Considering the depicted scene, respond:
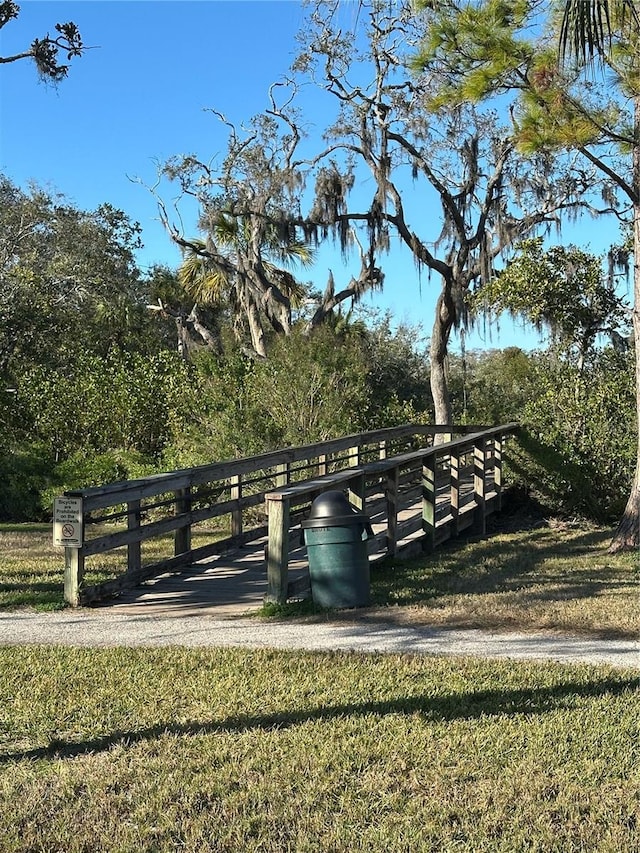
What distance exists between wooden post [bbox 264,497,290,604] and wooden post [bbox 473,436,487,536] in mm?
6174

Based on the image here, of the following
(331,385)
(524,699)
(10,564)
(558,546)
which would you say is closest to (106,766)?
(524,699)

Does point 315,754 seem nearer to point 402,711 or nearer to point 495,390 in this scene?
point 402,711

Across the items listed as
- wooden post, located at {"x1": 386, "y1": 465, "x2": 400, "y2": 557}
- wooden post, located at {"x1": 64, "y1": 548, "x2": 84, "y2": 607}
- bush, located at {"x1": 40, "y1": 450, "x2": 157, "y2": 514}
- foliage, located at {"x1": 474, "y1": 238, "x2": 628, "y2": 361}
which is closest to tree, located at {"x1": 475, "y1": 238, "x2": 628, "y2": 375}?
foliage, located at {"x1": 474, "y1": 238, "x2": 628, "y2": 361}

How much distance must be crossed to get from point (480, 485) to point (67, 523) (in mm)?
7535

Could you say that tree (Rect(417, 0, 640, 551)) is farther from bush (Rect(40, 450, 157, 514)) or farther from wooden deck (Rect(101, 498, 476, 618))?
bush (Rect(40, 450, 157, 514))

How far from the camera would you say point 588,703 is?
469 cm

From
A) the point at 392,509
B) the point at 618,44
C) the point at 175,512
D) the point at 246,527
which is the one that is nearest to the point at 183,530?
the point at 175,512

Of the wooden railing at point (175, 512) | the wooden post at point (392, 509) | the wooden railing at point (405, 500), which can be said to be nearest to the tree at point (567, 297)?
the wooden railing at point (405, 500)

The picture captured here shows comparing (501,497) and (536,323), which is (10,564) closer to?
(501,497)

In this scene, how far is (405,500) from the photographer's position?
13.5 meters

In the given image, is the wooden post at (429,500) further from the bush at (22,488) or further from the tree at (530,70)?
the bush at (22,488)

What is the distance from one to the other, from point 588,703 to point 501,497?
10234mm

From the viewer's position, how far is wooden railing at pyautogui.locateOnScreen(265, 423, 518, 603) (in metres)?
7.34

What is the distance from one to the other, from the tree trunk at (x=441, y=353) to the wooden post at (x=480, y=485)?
14.3 ft
